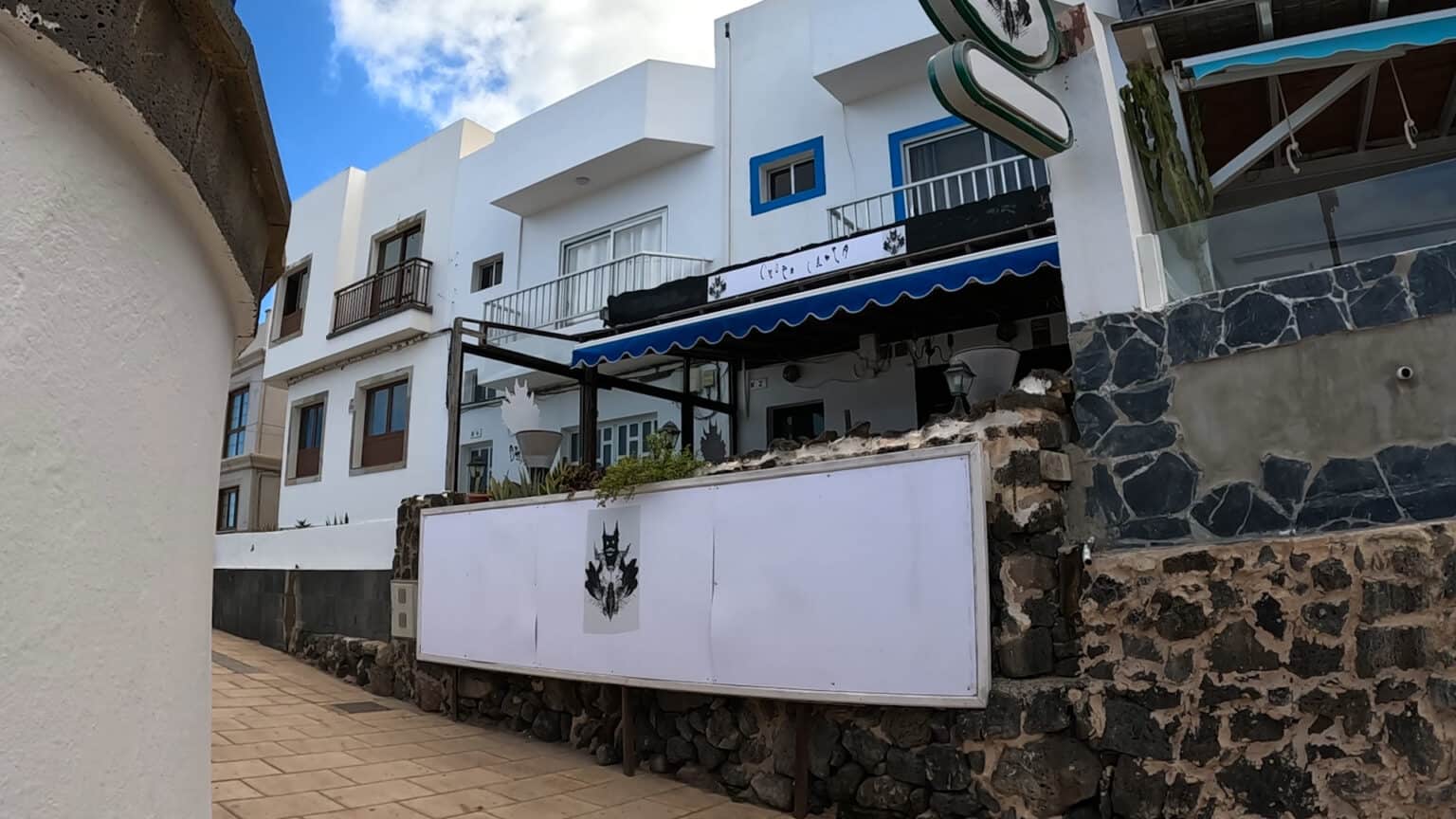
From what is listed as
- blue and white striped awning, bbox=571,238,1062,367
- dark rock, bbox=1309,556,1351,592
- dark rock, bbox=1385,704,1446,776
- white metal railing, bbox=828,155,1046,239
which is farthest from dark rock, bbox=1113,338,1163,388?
white metal railing, bbox=828,155,1046,239

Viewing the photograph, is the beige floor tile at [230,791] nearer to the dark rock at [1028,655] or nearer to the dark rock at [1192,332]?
the dark rock at [1028,655]

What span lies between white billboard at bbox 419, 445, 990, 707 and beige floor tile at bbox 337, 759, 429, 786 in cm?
149

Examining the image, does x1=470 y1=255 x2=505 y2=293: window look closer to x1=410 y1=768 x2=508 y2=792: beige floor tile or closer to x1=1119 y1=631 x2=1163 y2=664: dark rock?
x1=410 y1=768 x2=508 y2=792: beige floor tile

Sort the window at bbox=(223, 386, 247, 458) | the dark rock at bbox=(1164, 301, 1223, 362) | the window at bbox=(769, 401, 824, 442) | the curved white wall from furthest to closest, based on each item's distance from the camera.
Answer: the window at bbox=(223, 386, 247, 458)
the window at bbox=(769, 401, 824, 442)
the dark rock at bbox=(1164, 301, 1223, 362)
the curved white wall

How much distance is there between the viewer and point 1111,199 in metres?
6.76

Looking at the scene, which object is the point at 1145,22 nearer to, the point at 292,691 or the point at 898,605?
the point at 898,605

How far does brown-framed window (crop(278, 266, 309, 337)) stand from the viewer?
21594mm

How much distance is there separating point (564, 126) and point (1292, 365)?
12755 millimetres

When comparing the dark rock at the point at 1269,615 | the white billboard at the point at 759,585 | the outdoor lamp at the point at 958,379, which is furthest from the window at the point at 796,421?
the dark rock at the point at 1269,615

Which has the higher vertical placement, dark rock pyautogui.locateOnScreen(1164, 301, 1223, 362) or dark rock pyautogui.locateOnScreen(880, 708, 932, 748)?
dark rock pyautogui.locateOnScreen(1164, 301, 1223, 362)

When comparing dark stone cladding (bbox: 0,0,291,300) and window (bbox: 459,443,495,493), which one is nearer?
dark stone cladding (bbox: 0,0,291,300)

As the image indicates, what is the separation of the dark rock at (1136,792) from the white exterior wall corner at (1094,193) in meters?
3.25

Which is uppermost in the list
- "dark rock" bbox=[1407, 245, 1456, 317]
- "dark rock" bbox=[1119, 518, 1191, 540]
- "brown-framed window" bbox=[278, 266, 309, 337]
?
"brown-framed window" bbox=[278, 266, 309, 337]

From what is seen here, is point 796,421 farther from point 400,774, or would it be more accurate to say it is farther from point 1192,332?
point 400,774
